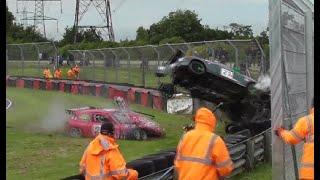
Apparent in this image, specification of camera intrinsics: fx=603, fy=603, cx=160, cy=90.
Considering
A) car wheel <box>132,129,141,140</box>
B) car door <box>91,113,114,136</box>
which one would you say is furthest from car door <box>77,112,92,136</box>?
car wheel <box>132,129,141,140</box>

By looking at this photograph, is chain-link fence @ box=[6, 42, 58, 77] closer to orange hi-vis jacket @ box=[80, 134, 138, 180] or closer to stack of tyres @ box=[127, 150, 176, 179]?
stack of tyres @ box=[127, 150, 176, 179]

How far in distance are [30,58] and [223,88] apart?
103 feet

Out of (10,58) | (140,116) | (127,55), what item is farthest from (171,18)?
(140,116)

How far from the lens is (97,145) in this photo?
6.87 meters

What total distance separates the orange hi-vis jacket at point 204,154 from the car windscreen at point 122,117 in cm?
1095

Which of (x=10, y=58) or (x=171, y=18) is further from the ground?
(x=171, y=18)

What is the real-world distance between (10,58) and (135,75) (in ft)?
53.3

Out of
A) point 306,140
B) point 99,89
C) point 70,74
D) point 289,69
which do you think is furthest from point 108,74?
point 306,140

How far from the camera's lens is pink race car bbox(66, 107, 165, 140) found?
17266 millimetres

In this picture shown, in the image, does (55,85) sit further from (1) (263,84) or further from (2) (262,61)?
(1) (263,84)

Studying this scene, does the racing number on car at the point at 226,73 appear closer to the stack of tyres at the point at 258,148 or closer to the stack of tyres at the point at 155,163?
the stack of tyres at the point at 258,148

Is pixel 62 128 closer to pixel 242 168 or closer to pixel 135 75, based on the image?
pixel 242 168

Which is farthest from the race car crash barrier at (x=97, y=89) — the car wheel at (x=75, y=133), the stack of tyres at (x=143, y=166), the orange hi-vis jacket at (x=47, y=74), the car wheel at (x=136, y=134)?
the stack of tyres at (x=143, y=166)
